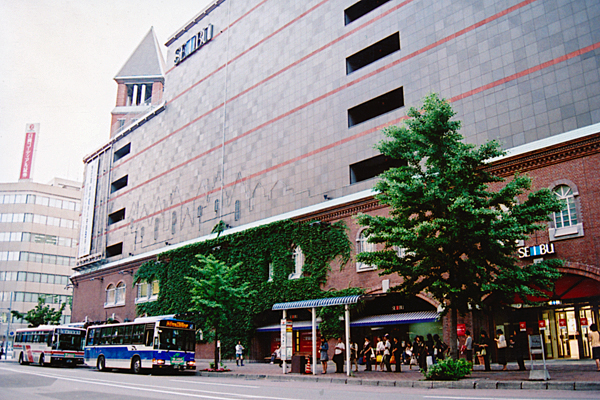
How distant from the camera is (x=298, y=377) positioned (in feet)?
70.5

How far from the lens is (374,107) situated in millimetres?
31797

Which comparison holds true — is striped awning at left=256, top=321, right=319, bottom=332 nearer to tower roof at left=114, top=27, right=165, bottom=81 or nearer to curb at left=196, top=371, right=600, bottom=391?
curb at left=196, top=371, right=600, bottom=391

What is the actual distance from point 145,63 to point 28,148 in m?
39.2

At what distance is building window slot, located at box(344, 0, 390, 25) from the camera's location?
32.6 metres

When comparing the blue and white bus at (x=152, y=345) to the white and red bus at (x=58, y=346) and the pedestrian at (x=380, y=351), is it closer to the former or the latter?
the white and red bus at (x=58, y=346)

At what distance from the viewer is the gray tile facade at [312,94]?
22969 millimetres

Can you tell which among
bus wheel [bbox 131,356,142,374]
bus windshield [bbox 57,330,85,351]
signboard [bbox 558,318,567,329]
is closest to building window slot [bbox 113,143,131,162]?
bus windshield [bbox 57,330,85,351]

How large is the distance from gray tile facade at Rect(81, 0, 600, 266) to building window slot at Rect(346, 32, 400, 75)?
484 mm

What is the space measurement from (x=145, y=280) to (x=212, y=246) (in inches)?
415

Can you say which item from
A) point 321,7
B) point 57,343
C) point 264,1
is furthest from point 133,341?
point 264,1

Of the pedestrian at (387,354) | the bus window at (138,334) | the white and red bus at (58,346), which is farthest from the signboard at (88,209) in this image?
the pedestrian at (387,354)

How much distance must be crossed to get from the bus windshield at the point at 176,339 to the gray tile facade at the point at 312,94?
10.6 m

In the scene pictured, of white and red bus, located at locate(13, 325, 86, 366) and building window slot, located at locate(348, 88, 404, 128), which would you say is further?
white and red bus, located at locate(13, 325, 86, 366)

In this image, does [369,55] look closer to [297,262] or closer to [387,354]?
[297,262]
